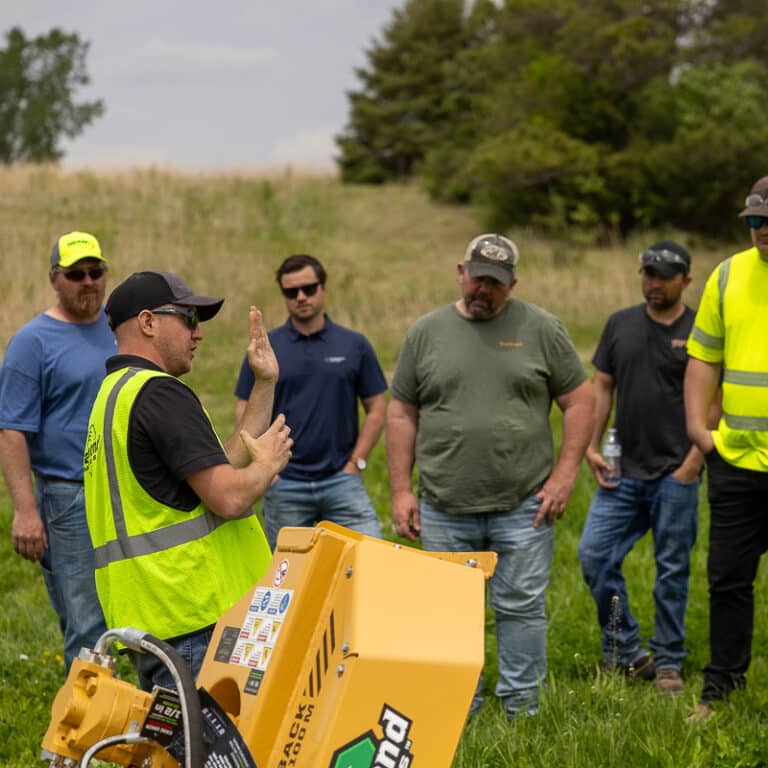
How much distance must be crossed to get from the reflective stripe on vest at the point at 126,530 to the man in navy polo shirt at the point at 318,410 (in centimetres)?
309

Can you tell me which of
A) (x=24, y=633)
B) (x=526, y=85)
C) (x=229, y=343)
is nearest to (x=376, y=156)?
(x=526, y=85)

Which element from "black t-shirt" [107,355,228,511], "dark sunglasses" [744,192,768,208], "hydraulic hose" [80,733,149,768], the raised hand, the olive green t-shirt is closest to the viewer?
"hydraulic hose" [80,733,149,768]

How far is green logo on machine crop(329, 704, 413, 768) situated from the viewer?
9.36 feet

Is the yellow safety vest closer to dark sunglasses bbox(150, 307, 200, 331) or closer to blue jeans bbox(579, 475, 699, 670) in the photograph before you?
dark sunglasses bbox(150, 307, 200, 331)

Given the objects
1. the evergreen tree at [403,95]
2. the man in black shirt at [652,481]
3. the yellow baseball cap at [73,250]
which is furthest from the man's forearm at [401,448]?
the evergreen tree at [403,95]

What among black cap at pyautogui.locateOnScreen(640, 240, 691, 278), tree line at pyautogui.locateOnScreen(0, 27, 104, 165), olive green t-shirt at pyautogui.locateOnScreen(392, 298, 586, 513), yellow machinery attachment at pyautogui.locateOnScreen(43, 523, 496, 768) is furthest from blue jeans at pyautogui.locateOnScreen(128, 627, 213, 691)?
tree line at pyautogui.locateOnScreen(0, 27, 104, 165)

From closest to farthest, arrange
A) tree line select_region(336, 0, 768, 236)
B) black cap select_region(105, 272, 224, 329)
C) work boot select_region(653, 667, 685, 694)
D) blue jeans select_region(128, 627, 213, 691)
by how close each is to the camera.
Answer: blue jeans select_region(128, 627, 213, 691) → black cap select_region(105, 272, 224, 329) → work boot select_region(653, 667, 685, 694) → tree line select_region(336, 0, 768, 236)

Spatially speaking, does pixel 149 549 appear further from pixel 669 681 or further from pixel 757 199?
pixel 669 681

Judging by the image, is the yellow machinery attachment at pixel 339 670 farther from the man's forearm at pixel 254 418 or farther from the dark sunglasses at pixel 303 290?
the dark sunglasses at pixel 303 290

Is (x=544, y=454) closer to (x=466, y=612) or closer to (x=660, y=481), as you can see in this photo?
(x=660, y=481)

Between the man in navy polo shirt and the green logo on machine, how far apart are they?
3877 mm

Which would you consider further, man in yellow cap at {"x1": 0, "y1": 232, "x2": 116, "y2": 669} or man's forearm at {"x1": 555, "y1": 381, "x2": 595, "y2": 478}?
man's forearm at {"x1": 555, "y1": 381, "x2": 595, "y2": 478}

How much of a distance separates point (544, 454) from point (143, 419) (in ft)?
8.85

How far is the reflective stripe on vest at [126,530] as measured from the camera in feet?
12.0
